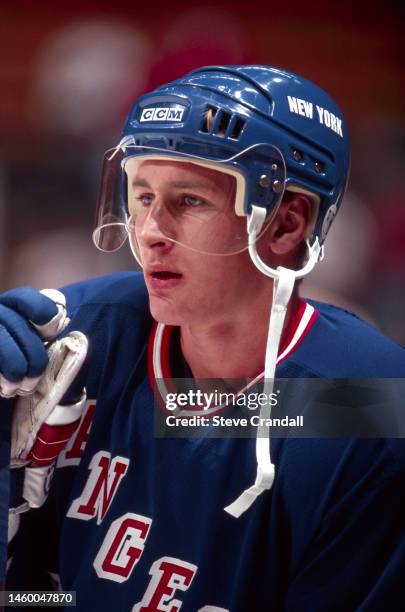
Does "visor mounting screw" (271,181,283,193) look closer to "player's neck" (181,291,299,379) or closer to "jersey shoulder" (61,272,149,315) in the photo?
"player's neck" (181,291,299,379)

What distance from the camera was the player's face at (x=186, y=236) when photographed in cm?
101

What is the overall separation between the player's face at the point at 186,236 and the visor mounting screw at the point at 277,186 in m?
0.05

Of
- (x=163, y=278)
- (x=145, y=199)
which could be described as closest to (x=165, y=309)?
(x=163, y=278)

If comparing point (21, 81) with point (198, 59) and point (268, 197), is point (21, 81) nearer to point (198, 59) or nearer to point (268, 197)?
point (198, 59)

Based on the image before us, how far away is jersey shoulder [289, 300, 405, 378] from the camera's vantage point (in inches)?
39.9

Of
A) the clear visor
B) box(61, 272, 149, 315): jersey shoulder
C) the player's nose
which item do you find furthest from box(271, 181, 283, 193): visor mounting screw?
box(61, 272, 149, 315): jersey shoulder

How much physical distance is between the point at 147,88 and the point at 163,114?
843mm

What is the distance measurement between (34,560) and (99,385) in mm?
277

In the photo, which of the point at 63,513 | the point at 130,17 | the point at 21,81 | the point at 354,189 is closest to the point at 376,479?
the point at 63,513

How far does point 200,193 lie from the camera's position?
1012 millimetres

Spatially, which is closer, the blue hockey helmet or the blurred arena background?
the blue hockey helmet

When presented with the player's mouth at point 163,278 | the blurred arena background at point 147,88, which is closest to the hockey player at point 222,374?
the player's mouth at point 163,278

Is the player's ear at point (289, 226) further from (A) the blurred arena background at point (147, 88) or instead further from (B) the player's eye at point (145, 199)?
(A) the blurred arena background at point (147, 88)

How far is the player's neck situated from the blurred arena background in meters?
0.40
